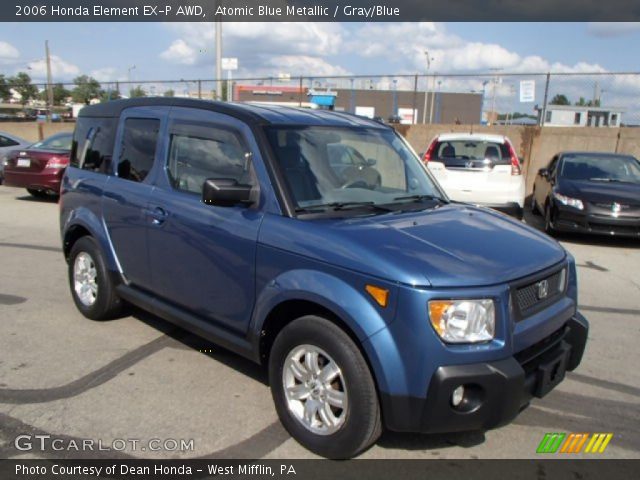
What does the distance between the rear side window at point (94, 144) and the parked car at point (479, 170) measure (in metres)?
5.64

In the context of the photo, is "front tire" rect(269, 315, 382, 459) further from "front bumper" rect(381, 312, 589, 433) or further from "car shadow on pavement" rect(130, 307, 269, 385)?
"car shadow on pavement" rect(130, 307, 269, 385)

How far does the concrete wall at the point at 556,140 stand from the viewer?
46.3 ft

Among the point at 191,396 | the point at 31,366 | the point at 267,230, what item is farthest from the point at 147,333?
the point at 267,230

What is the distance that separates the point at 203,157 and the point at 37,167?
9705mm

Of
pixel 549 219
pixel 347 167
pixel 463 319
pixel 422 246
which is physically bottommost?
pixel 549 219

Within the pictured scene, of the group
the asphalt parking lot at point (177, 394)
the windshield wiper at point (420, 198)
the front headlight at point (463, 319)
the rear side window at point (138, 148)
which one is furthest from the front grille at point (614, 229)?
the rear side window at point (138, 148)

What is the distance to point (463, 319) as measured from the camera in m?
2.71

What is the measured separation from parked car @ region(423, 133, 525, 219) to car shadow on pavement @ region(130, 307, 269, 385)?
5.52m

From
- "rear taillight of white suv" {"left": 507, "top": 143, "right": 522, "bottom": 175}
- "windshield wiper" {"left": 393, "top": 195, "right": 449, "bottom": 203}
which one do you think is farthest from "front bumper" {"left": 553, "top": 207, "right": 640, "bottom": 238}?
"windshield wiper" {"left": 393, "top": 195, "right": 449, "bottom": 203}

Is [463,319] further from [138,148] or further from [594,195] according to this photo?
[594,195]

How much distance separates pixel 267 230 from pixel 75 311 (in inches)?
121

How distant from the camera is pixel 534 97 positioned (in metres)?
16.0

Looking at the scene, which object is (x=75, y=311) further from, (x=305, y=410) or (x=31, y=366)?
(x=305, y=410)

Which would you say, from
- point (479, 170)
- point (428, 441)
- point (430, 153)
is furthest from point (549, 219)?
point (428, 441)
